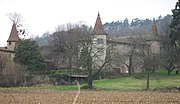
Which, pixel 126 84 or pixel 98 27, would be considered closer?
pixel 126 84

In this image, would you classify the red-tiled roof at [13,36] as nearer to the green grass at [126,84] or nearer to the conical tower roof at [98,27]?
the conical tower roof at [98,27]

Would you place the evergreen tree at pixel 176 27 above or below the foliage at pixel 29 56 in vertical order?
above

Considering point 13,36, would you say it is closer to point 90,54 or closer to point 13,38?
point 13,38

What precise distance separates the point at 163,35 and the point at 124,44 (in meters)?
10.5

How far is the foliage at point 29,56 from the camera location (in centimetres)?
7094

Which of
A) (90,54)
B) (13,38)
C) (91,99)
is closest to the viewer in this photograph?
(91,99)

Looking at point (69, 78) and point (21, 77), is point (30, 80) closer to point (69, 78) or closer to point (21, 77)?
point (21, 77)

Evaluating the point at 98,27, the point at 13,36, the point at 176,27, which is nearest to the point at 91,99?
the point at 176,27

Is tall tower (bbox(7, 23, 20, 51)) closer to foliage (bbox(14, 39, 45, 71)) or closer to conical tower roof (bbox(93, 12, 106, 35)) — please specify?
conical tower roof (bbox(93, 12, 106, 35))

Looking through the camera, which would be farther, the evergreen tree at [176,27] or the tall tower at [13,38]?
the tall tower at [13,38]

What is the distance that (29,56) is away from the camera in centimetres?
7081

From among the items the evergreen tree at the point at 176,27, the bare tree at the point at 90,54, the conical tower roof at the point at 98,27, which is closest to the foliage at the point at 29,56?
the bare tree at the point at 90,54

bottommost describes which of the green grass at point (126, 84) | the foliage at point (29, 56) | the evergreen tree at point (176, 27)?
the green grass at point (126, 84)

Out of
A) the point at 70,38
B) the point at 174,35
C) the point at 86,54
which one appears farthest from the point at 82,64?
the point at 70,38
